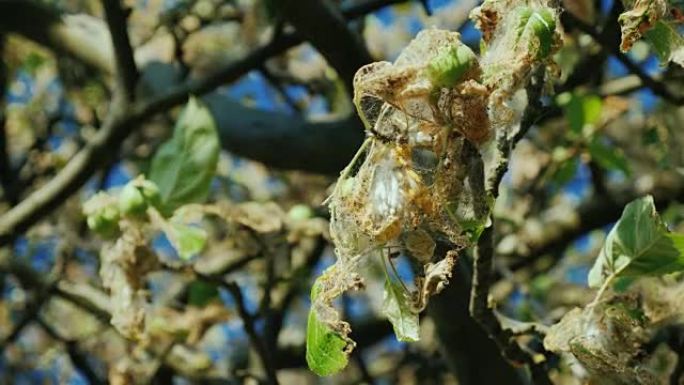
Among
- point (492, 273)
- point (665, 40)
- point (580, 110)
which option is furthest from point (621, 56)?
point (665, 40)

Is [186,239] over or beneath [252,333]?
over

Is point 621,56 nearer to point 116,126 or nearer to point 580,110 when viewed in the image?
point 580,110

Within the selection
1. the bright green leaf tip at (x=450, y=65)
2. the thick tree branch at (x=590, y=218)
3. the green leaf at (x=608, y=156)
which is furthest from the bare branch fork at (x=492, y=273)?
Answer: the thick tree branch at (x=590, y=218)

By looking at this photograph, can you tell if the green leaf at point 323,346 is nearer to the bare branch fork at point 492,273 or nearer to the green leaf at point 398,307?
the green leaf at point 398,307

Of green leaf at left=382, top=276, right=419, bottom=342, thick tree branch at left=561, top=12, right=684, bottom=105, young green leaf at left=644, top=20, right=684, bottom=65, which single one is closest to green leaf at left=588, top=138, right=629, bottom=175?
thick tree branch at left=561, top=12, right=684, bottom=105

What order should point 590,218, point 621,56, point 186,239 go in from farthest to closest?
1. point 590,218
2. point 621,56
3. point 186,239

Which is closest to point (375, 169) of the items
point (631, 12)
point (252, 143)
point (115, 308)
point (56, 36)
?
point (631, 12)

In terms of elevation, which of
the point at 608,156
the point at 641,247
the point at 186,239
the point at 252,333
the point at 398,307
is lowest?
the point at 608,156
